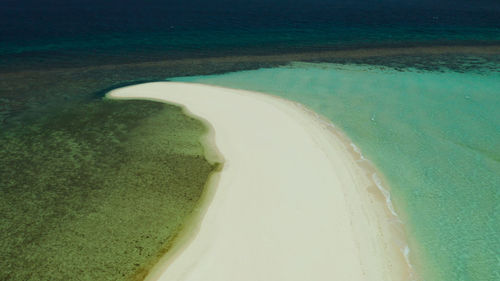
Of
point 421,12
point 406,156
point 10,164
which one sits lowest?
point 10,164

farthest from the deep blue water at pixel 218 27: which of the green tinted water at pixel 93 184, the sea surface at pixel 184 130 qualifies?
the green tinted water at pixel 93 184

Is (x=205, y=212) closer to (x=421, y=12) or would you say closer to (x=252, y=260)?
(x=252, y=260)

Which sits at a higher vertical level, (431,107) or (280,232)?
(431,107)

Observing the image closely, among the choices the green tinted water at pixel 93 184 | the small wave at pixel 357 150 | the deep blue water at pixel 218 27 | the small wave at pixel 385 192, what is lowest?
the green tinted water at pixel 93 184

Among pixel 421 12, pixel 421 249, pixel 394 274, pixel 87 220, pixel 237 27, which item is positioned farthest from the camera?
pixel 421 12

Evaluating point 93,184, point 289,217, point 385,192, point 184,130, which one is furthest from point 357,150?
point 93,184

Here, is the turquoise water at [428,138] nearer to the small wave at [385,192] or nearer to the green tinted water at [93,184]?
the small wave at [385,192]

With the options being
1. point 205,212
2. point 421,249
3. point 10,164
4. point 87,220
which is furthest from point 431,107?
point 10,164

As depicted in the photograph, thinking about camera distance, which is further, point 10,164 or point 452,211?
point 10,164
